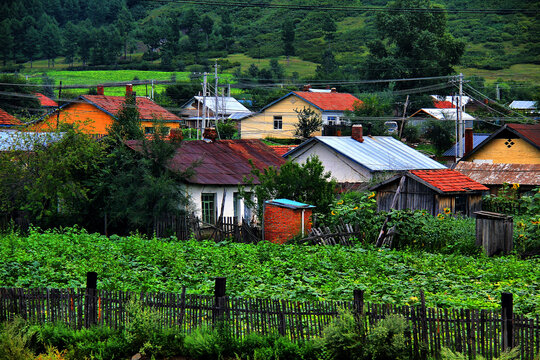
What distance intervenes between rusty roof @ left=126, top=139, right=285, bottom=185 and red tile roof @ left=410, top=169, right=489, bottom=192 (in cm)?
716

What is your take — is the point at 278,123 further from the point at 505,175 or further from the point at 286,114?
the point at 505,175

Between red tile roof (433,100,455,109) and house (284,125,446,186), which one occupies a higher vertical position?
red tile roof (433,100,455,109)

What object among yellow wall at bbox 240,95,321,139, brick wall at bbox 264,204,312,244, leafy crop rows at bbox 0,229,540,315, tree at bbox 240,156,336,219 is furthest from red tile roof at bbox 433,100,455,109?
leafy crop rows at bbox 0,229,540,315

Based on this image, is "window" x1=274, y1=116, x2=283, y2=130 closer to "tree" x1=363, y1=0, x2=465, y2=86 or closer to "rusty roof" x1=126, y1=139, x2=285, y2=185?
"tree" x1=363, y1=0, x2=465, y2=86

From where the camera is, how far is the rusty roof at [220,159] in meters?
27.3

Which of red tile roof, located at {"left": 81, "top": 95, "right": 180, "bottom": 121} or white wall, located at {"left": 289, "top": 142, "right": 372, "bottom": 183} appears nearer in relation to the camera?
white wall, located at {"left": 289, "top": 142, "right": 372, "bottom": 183}

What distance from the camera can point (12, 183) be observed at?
92.6ft

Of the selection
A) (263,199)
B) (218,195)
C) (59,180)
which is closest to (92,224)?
(59,180)

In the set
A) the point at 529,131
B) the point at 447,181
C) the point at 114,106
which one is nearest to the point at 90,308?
the point at 447,181

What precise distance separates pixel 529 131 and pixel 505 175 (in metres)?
6.24

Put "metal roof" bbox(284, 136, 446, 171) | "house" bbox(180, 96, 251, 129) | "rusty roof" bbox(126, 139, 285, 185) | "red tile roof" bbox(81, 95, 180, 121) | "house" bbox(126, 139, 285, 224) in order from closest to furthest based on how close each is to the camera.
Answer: "house" bbox(126, 139, 285, 224)
"rusty roof" bbox(126, 139, 285, 185)
"metal roof" bbox(284, 136, 446, 171)
"red tile roof" bbox(81, 95, 180, 121)
"house" bbox(180, 96, 251, 129)

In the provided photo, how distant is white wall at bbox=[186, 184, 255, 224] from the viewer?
87.7 feet

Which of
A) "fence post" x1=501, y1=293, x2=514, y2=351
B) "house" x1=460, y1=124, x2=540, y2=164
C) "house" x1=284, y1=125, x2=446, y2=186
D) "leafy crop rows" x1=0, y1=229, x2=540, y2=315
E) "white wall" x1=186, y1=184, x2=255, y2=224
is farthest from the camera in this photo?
"house" x1=460, y1=124, x2=540, y2=164

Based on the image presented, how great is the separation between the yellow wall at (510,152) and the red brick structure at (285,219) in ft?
65.4
